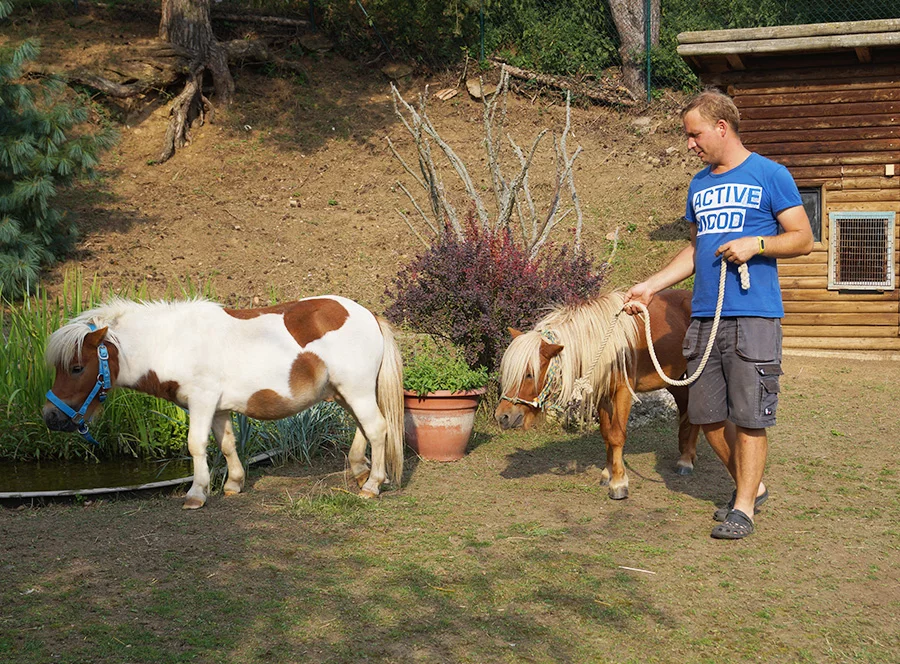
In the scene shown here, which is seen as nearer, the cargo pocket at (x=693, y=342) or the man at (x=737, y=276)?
the man at (x=737, y=276)

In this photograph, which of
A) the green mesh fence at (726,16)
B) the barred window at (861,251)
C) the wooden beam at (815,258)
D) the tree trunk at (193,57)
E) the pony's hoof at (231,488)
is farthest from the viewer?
the green mesh fence at (726,16)

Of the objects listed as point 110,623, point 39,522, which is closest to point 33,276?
point 39,522

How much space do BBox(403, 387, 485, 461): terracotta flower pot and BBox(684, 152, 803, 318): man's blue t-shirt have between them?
87.2 inches

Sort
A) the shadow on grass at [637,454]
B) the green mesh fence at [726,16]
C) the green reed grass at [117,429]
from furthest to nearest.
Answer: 1. the green mesh fence at [726,16]
2. the green reed grass at [117,429]
3. the shadow on grass at [637,454]

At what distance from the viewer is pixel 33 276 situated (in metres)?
11.5

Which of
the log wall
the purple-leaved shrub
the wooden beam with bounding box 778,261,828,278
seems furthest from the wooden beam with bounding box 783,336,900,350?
the purple-leaved shrub

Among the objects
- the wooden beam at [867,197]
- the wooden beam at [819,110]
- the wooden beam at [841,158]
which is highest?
the wooden beam at [819,110]

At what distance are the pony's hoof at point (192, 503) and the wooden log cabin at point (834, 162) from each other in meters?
8.69

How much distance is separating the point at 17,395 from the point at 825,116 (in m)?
10.0

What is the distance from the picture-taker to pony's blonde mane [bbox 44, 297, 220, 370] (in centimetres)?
486

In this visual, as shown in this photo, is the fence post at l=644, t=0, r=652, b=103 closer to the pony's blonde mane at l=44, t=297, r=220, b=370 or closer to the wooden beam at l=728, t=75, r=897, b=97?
the wooden beam at l=728, t=75, r=897, b=97

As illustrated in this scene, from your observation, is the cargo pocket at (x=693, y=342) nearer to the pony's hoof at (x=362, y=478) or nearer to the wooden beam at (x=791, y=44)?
the pony's hoof at (x=362, y=478)

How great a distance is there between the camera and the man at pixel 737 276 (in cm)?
439

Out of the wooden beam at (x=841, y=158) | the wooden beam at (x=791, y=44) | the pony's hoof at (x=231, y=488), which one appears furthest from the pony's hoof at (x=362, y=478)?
the wooden beam at (x=841, y=158)
